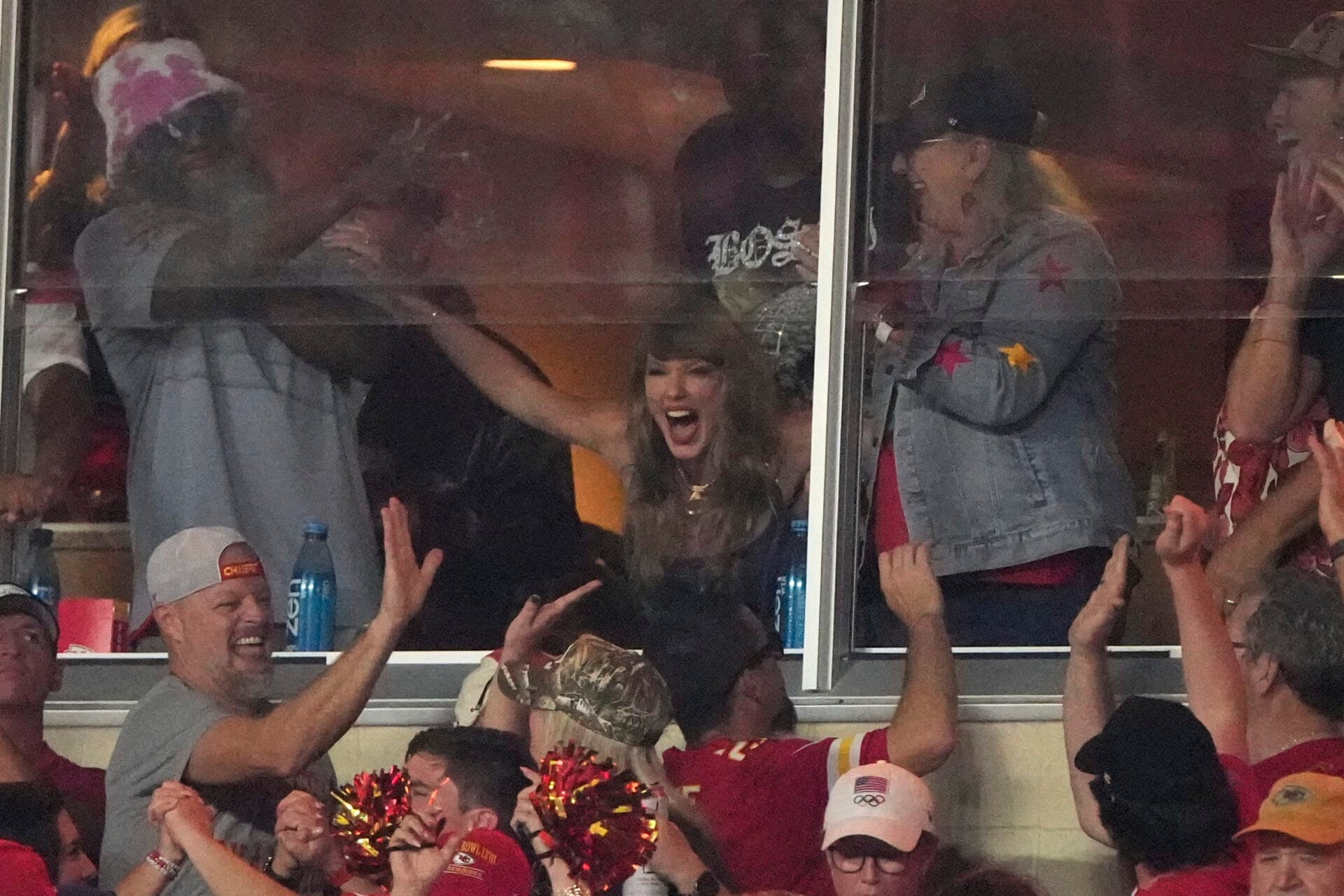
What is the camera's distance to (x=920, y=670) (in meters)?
4.69

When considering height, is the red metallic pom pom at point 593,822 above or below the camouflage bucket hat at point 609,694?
below

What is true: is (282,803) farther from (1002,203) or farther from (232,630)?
(1002,203)

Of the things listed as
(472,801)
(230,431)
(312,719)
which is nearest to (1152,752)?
(472,801)

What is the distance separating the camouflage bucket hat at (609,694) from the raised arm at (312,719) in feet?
1.47

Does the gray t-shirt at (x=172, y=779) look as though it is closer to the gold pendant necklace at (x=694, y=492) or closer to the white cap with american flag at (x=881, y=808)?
the gold pendant necklace at (x=694, y=492)

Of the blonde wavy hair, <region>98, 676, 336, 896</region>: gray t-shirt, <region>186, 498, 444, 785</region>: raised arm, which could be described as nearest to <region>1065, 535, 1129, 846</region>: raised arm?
Result: the blonde wavy hair

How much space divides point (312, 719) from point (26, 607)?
2.20 ft

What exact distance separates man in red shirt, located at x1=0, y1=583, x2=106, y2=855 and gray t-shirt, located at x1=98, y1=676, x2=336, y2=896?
0.09 metres

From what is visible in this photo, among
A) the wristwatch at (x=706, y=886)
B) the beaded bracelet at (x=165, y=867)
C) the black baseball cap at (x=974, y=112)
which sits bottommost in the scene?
the beaded bracelet at (x=165, y=867)

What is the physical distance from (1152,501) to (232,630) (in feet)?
6.26

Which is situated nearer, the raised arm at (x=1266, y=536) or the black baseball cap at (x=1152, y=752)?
the black baseball cap at (x=1152, y=752)

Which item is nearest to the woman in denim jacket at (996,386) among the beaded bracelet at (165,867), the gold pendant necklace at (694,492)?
the gold pendant necklace at (694,492)

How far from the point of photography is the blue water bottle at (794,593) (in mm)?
4934

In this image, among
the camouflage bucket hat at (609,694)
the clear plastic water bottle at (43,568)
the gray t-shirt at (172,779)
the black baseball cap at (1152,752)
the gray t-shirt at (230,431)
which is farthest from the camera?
the clear plastic water bottle at (43,568)
